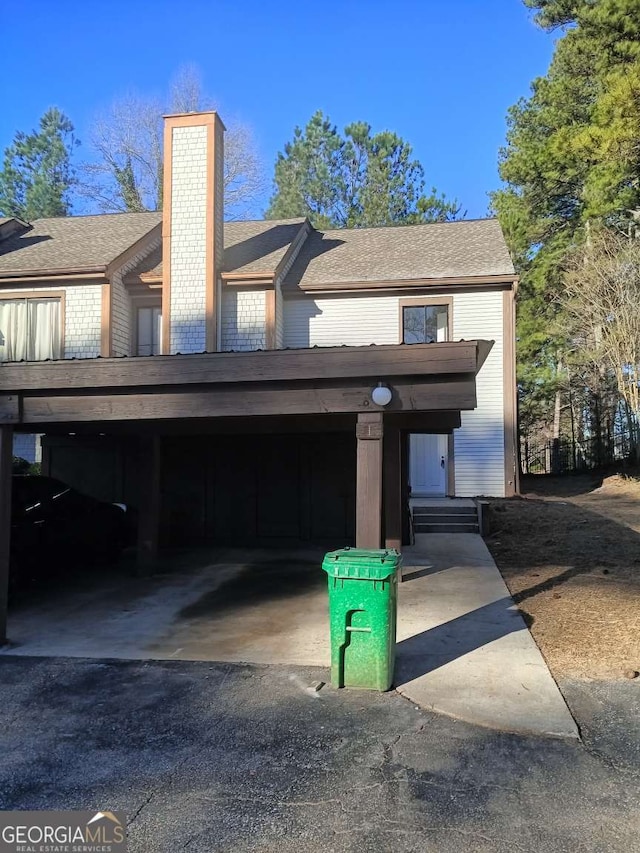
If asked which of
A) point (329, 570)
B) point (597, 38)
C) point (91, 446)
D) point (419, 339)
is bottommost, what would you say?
point (329, 570)

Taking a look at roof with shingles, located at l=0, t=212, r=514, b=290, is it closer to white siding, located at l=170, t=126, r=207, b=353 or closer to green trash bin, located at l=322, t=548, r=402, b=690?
white siding, located at l=170, t=126, r=207, b=353

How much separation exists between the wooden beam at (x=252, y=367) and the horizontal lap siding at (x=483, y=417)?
28.6 ft

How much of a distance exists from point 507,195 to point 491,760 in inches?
957

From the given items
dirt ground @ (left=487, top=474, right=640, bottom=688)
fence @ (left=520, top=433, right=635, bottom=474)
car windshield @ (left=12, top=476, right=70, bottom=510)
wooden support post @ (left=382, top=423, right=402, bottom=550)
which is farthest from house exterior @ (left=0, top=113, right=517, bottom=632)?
fence @ (left=520, top=433, right=635, bottom=474)

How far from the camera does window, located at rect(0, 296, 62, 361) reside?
13664 millimetres

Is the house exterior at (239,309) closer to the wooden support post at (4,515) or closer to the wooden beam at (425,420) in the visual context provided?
the wooden beam at (425,420)

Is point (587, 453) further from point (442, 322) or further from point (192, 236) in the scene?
point (192, 236)

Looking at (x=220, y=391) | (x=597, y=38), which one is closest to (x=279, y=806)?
(x=220, y=391)

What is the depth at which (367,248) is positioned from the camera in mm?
16188

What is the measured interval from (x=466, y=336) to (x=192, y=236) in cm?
632

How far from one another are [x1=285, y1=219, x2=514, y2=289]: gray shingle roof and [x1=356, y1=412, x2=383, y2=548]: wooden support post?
933 cm

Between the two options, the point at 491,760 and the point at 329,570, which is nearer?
the point at 491,760

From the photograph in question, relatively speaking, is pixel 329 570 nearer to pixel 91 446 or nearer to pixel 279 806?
pixel 279 806

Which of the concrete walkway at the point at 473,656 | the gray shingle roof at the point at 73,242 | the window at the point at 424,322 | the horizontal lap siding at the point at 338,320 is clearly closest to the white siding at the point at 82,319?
the gray shingle roof at the point at 73,242
